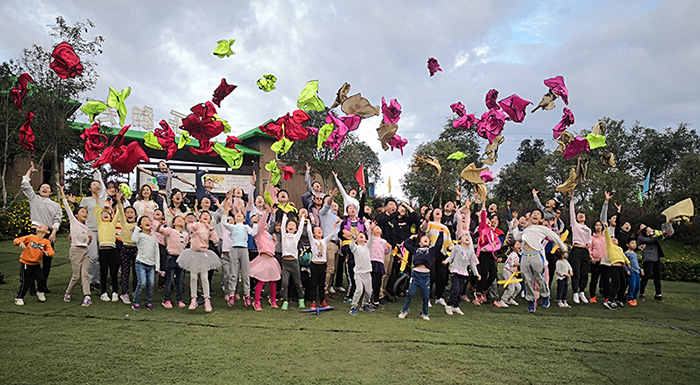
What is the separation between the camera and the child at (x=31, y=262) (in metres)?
5.43

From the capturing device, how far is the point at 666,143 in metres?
29.5

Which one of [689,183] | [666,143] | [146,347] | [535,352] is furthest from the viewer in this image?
[666,143]

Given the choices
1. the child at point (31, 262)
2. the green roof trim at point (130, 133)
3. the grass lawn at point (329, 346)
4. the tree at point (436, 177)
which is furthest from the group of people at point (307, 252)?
the tree at point (436, 177)

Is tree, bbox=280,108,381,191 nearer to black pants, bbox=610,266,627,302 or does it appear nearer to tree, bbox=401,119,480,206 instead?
tree, bbox=401,119,480,206

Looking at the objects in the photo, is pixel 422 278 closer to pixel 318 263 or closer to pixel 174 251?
pixel 318 263

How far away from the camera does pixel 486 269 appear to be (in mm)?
6852

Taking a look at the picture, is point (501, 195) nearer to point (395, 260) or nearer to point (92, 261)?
point (395, 260)

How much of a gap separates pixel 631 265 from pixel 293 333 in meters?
6.09

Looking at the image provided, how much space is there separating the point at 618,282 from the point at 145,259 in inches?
290

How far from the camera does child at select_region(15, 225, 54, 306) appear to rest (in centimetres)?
543

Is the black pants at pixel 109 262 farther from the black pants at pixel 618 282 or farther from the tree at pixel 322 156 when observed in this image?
the tree at pixel 322 156

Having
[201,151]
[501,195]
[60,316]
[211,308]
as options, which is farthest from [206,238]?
[501,195]

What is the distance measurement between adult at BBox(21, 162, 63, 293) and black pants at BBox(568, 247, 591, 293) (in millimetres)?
8097

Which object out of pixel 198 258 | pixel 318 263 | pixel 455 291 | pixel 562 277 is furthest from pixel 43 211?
pixel 562 277
